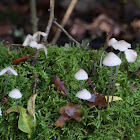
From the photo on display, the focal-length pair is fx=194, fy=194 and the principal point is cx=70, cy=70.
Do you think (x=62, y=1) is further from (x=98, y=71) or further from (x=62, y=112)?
(x=62, y=112)

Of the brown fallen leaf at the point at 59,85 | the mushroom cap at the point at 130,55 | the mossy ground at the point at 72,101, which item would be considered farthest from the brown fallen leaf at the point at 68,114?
the mushroom cap at the point at 130,55

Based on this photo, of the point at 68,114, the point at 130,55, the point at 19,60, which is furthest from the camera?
the point at 19,60

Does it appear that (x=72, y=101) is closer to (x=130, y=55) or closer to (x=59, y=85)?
(x=59, y=85)

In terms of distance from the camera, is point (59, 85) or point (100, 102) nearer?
point (100, 102)

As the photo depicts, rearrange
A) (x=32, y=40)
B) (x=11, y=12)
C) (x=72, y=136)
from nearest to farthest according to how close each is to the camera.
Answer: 1. (x=72, y=136)
2. (x=32, y=40)
3. (x=11, y=12)

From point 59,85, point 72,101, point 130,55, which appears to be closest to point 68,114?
point 72,101

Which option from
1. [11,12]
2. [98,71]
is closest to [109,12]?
[11,12]

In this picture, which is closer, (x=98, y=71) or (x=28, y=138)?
(x=28, y=138)
